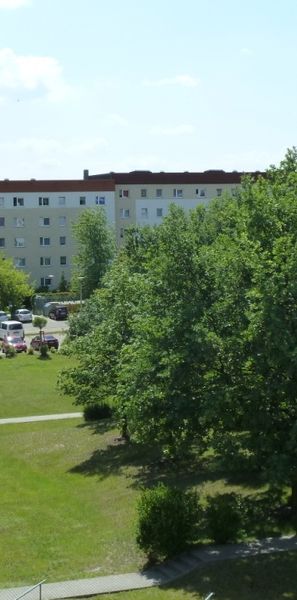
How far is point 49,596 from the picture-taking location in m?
15.0

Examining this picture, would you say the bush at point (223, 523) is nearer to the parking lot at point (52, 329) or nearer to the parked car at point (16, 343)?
the parked car at point (16, 343)

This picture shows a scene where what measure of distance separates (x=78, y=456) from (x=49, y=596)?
1385 centimetres

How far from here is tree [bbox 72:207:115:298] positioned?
65750mm

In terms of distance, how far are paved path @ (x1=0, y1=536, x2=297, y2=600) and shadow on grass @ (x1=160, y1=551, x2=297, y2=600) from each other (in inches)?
12.7

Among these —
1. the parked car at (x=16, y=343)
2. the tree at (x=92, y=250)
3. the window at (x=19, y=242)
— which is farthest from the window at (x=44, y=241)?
the parked car at (x=16, y=343)

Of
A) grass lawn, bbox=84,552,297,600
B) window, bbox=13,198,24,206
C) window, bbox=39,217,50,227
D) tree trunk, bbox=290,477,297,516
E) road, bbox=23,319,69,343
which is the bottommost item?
road, bbox=23,319,69,343

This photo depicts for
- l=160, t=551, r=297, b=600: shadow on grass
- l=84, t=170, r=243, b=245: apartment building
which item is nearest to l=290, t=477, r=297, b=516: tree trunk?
l=160, t=551, r=297, b=600: shadow on grass

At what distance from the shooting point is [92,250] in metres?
66.2

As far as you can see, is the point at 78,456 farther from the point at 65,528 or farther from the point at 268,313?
the point at 268,313

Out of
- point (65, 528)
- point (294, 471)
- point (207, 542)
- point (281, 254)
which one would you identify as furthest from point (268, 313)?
point (65, 528)

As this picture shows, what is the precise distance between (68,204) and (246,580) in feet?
237

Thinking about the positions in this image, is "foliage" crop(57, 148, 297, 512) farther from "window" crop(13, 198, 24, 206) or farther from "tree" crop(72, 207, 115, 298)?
"window" crop(13, 198, 24, 206)

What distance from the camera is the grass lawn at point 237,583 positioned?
14.8 metres

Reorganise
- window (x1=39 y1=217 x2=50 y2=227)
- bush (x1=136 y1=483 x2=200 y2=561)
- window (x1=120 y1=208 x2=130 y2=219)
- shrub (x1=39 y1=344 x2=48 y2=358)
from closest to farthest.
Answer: bush (x1=136 y1=483 x2=200 y2=561) → shrub (x1=39 y1=344 x2=48 y2=358) → window (x1=39 y1=217 x2=50 y2=227) → window (x1=120 y1=208 x2=130 y2=219)
